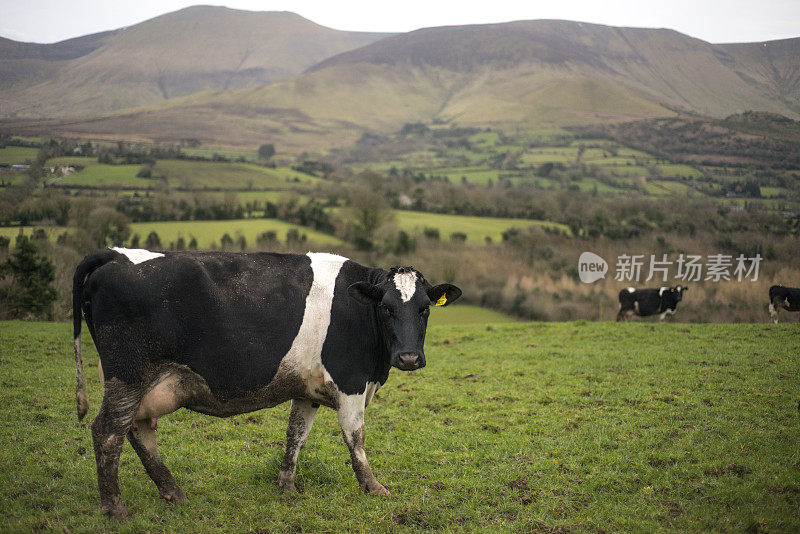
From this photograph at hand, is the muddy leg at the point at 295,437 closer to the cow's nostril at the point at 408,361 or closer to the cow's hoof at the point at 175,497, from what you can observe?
the cow's hoof at the point at 175,497

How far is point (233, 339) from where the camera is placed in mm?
5922

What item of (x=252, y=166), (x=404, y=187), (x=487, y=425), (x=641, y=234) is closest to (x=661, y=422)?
(x=487, y=425)

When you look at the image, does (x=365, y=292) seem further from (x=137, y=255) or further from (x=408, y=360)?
(x=137, y=255)

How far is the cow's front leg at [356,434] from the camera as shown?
6.34m

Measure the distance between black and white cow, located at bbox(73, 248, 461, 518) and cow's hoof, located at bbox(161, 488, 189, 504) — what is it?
0.05 ft

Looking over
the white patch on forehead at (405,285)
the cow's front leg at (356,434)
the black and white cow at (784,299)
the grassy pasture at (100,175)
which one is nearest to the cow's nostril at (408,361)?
the white patch on forehead at (405,285)

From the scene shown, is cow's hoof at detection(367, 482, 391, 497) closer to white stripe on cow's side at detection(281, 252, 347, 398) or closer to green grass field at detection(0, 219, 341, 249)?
white stripe on cow's side at detection(281, 252, 347, 398)

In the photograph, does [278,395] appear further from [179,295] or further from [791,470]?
[791,470]

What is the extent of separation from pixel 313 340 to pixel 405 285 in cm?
129

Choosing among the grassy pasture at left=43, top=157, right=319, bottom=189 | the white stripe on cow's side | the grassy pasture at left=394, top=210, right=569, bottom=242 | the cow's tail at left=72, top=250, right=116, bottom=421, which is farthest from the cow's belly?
the grassy pasture at left=43, top=157, right=319, bottom=189

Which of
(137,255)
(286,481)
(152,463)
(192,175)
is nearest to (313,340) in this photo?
(286,481)

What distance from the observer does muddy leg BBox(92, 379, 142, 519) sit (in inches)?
222

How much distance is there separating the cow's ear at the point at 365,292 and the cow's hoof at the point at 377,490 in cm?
228

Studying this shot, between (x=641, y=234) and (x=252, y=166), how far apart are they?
64830 mm
